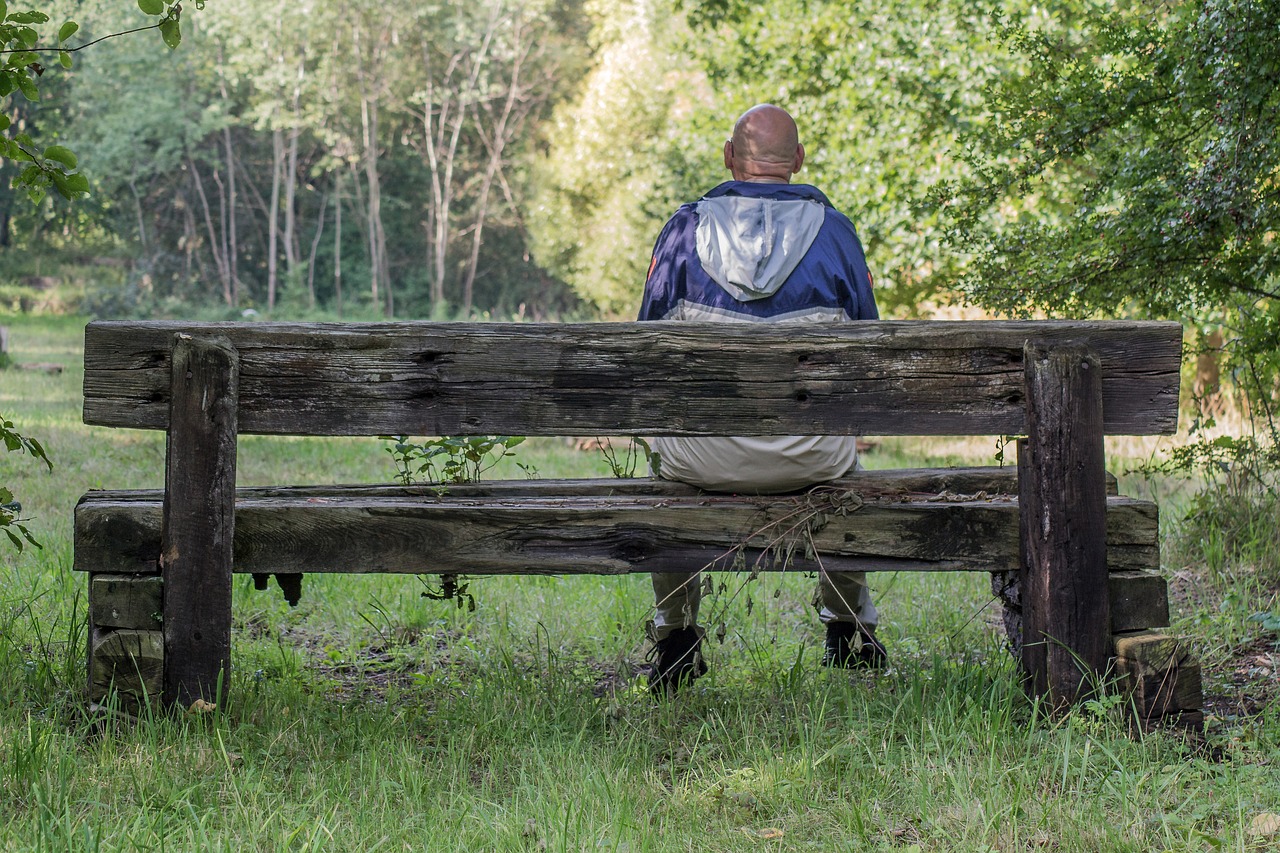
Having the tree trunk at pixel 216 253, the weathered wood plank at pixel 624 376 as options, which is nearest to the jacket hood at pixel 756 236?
the weathered wood plank at pixel 624 376

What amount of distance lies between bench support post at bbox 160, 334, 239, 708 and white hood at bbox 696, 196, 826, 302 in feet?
5.10

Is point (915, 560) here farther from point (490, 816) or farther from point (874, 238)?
point (874, 238)

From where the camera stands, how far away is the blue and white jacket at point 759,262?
3.76 m

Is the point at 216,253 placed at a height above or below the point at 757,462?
above

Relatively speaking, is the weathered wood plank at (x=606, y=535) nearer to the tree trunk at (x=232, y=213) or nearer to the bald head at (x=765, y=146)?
the bald head at (x=765, y=146)

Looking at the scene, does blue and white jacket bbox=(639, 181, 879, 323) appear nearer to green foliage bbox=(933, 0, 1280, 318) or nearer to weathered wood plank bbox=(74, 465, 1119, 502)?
weathered wood plank bbox=(74, 465, 1119, 502)

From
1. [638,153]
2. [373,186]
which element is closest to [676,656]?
[638,153]

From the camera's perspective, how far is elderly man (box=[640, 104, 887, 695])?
3740 mm

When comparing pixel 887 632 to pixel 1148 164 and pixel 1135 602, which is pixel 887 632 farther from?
pixel 1148 164

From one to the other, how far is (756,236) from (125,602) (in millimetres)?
2238

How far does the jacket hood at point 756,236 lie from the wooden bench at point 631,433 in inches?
18.0

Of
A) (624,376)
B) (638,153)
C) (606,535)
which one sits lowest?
(606,535)

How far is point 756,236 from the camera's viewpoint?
149 inches

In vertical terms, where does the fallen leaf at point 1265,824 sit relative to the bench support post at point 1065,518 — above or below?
below
